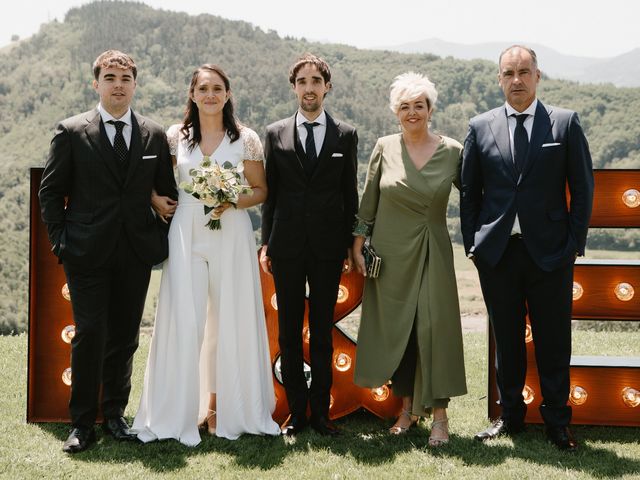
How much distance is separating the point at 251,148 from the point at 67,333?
196cm

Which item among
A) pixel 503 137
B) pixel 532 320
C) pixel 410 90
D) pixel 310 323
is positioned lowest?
→ pixel 310 323

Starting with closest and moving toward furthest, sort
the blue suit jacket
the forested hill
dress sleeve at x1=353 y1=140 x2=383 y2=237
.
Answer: the blue suit jacket → dress sleeve at x1=353 y1=140 x2=383 y2=237 → the forested hill

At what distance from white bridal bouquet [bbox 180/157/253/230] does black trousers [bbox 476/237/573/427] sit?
1.69 meters

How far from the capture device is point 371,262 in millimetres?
5219

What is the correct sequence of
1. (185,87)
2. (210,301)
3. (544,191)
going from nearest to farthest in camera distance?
(544,191), (210,301), (185,87)

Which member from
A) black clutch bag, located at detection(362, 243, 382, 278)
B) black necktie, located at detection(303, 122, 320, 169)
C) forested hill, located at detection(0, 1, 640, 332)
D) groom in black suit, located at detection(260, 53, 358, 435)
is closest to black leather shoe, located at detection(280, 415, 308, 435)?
groom in black suit, located at detection(260, 53, 358, 435)

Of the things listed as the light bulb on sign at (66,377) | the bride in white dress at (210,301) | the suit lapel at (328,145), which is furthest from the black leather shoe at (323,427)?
the light bulb on sign at (66,377)

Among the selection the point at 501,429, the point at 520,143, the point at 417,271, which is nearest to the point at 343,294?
the point at 417,271

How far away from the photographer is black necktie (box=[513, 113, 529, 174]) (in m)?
4.90

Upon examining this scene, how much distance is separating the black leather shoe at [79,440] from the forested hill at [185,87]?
87.9 feet

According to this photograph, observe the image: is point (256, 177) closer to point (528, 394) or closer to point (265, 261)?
point (265, 261)

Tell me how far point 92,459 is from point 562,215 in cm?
338

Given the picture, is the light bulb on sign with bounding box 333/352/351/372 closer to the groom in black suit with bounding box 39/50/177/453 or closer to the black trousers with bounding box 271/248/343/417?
the black trousers with bounding box 271/248/343/417

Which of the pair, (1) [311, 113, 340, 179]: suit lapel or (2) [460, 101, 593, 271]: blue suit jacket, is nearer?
(2) [460, 101, 593, 271]: blue suit jacket
